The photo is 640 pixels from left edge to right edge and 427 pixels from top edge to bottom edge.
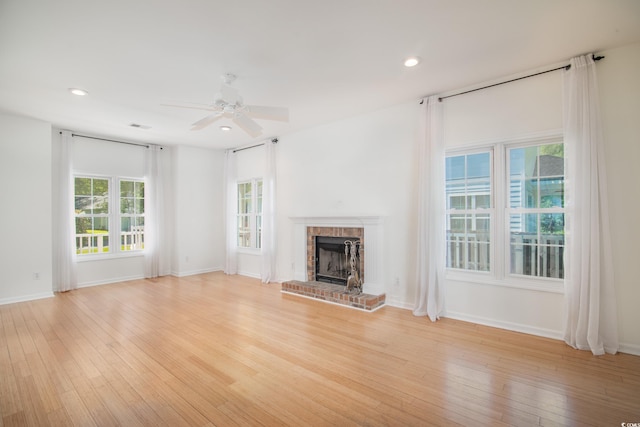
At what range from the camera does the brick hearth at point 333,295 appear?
4.34 m

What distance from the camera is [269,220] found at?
20.4 ft

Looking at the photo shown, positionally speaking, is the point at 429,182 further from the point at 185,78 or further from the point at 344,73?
the point at 185,78

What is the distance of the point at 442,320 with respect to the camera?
3.90 metres

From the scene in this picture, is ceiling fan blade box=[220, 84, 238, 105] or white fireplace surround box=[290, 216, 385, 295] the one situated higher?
ceiling fan blade box=[220, 84, 238, 105]

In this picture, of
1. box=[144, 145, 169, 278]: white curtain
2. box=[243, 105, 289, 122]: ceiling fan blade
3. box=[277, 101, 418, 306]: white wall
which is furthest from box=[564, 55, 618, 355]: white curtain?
box=[144, 145, 169, 278]: white curtain

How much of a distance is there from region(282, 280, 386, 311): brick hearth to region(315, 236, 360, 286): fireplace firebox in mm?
167

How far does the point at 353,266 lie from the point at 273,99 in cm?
275

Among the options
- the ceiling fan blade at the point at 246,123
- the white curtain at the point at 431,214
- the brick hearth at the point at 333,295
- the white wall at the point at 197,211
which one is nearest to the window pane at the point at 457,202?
the white curtain at the point at 431,214

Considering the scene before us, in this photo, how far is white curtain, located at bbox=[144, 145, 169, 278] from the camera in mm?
6648

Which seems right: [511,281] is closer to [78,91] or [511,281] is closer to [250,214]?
[250,214]

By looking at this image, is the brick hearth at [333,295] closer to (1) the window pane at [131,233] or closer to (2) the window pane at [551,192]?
(2) the window pane at [551,192]

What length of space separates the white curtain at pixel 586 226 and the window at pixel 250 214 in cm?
542

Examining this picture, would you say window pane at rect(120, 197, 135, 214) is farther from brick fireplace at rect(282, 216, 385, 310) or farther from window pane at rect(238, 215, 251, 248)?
brick fireplace at rect(282, 216, 385, 310)

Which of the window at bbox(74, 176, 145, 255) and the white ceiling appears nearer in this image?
the white ceiling
